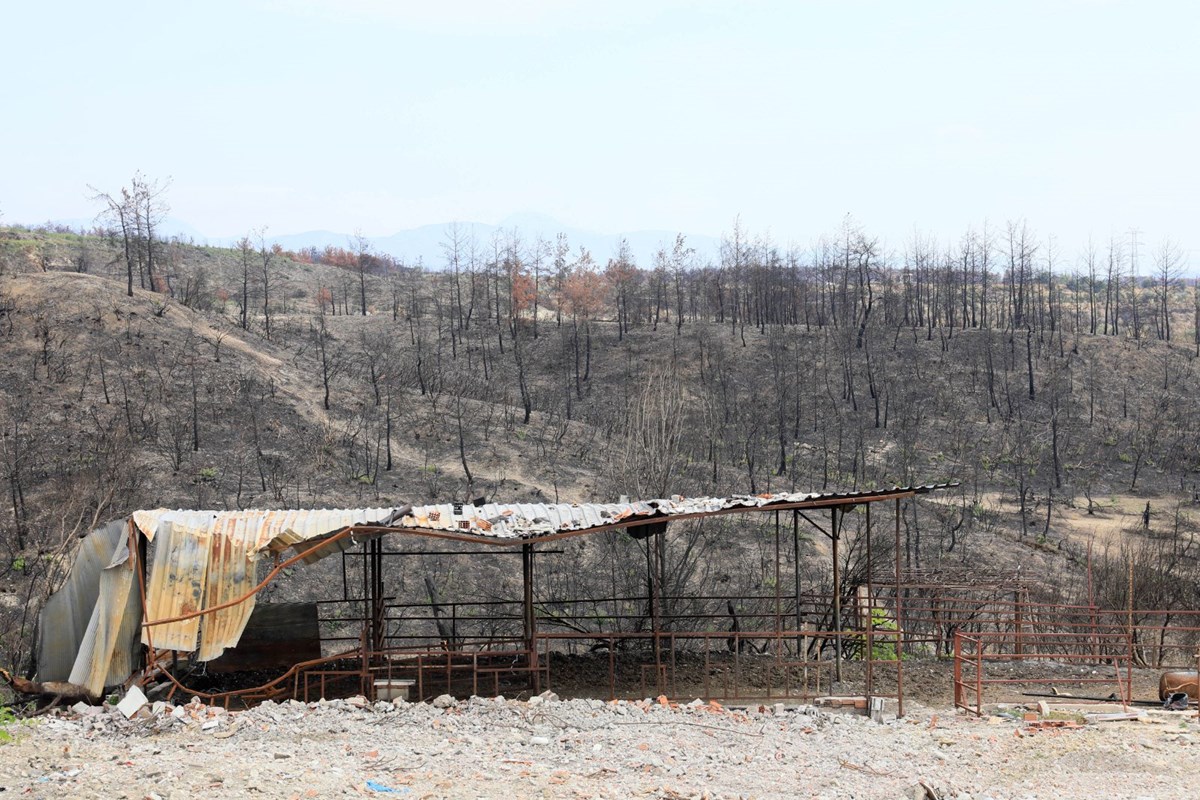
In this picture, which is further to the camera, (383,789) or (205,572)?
(205,572)

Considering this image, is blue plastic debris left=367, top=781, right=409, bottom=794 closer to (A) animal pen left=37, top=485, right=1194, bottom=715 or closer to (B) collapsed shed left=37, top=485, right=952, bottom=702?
(B) collapsed shed left=37, top=485, right=952, bottom=702

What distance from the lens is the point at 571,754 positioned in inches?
456

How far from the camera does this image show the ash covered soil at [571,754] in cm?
1012

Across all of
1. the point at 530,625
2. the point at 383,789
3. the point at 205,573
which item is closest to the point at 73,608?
the point at 205,573

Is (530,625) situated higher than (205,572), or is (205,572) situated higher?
(205,572)

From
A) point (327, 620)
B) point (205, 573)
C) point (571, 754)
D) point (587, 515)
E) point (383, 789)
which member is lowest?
point (571, 754)

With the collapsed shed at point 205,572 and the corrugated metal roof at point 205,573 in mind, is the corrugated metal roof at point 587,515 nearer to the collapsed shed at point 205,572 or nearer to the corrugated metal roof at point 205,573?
the collapsed shed at point 205,572

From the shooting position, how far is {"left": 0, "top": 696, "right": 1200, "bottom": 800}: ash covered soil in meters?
10.1

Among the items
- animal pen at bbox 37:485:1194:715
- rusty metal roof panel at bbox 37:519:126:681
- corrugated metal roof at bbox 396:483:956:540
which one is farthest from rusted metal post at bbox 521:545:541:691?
rusty metal roof panel at bbox 37:519:126:681

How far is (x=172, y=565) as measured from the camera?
45.6 feet

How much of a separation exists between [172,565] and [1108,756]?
39.9 feet

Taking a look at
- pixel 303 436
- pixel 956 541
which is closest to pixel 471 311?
pixel 303 436

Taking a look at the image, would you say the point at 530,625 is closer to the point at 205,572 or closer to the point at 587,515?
the point at 587,515

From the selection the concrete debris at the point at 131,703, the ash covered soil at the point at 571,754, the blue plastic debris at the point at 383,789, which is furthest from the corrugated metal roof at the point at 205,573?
the blue plastic debris at the point at 383,789
